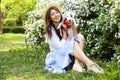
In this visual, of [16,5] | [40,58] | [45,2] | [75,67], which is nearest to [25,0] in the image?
[16,5]

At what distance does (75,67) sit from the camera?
662cm

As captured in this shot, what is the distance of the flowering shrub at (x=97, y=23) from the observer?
808 centimetres

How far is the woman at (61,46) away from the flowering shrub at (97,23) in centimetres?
112

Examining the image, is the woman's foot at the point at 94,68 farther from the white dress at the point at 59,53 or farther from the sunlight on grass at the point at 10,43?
the sunlight on grass at the point at 10,43

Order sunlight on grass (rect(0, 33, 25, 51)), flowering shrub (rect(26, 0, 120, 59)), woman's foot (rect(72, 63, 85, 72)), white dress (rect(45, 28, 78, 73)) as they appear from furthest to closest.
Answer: sunlight on grass (rect(0, 33, 25, 51)) < flowering shrub (rect(26, 0, 120, 59)) < white dress (rect(45, 28, 78, 73)) < woman's foot (rect(72, 63, 85, 72))

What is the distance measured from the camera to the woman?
21.7 feet

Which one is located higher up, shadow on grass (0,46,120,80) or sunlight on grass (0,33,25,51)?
shadow on grass (0,46,120,80)

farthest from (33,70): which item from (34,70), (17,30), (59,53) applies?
(17,30)

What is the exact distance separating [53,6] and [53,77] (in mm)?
1582

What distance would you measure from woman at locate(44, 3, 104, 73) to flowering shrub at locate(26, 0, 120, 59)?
1.12 m

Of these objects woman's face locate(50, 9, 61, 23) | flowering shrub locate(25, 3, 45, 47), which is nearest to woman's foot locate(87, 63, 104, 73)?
woman's face locate(50, 9, 61, 23)

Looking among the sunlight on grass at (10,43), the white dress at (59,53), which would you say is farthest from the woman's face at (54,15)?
the sunlight on grass at (10,43)

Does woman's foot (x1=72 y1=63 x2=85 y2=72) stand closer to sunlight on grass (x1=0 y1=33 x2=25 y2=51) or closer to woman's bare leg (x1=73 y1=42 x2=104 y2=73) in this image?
woman's bare leg (x1=73 y1=42 x2=104 y2=73)

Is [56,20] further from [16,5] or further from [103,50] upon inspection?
[16,5]
